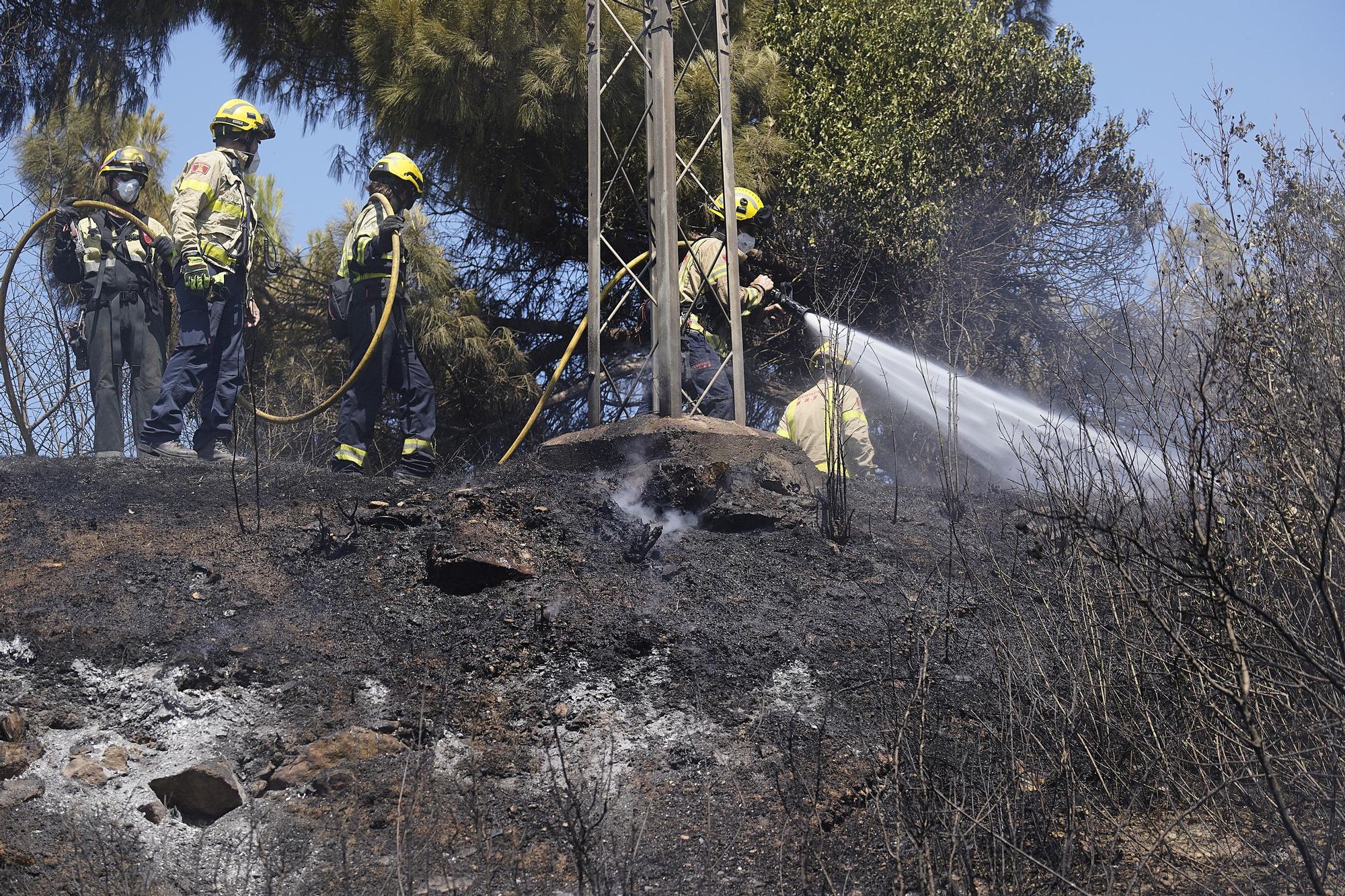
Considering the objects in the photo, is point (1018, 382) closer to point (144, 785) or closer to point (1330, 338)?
point (1330, 338)

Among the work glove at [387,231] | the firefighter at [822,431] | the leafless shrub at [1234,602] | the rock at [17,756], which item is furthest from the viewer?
the firefighter at [822,431]

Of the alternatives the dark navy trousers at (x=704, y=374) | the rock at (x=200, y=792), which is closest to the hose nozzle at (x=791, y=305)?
the dark navy trousers at (x=704, y=374)

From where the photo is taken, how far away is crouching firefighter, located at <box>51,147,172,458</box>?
6.87m

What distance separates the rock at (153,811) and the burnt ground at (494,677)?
0.02m

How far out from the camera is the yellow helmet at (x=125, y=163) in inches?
279

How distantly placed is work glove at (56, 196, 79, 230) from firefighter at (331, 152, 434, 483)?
151 cm

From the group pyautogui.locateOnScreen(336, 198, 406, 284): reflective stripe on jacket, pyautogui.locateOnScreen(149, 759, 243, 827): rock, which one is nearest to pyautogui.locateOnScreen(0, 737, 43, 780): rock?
pyautogui.locateOnScreen(149, 759, 243, 827): rock

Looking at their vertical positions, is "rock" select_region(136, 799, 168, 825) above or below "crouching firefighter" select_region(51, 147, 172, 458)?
below

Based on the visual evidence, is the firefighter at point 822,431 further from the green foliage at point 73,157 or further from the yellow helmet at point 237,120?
the green foliage at point 73,157

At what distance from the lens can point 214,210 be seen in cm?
668

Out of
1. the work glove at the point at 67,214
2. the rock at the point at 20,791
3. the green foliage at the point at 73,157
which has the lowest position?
the rock at the point at 20,791

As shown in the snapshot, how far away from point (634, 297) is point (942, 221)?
2.52m

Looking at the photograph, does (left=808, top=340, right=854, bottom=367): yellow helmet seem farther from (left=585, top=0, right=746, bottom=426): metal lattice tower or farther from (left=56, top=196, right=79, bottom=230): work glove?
(left=56, top=196, right=79, bottom=230): work glove

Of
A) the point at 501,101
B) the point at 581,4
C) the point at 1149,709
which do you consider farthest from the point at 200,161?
the point at 1149,709
